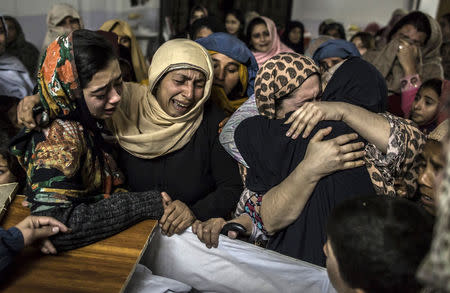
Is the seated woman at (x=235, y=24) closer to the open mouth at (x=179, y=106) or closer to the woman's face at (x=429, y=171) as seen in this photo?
the open mouth at (x=179, y=106)

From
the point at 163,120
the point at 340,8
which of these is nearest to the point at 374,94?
the point at 163,120

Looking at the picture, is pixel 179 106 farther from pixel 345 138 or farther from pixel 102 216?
pixel 345 138

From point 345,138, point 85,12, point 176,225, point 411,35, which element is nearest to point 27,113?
point 176,225

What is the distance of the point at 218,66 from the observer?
2.79 metres

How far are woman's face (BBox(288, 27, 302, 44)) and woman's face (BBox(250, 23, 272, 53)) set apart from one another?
91.8 inches

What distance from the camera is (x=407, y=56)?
3322 millimetres

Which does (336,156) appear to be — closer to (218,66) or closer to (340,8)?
(218,66)

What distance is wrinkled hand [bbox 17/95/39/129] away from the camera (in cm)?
151

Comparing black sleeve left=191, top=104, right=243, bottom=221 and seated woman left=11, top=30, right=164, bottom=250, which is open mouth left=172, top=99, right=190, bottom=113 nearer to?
black sleeve left=191, top=104, right=243, bottom=221

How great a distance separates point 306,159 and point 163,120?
2.99ft

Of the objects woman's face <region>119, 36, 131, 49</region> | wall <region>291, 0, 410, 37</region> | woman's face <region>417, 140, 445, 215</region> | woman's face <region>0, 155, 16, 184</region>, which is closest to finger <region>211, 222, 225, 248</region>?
woman's face <region>417, 140, 445, 215</region>

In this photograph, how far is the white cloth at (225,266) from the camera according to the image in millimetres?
1582

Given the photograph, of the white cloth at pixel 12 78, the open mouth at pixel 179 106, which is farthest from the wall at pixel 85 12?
the open mouth at pixel 179 106

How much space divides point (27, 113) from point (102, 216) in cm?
51
